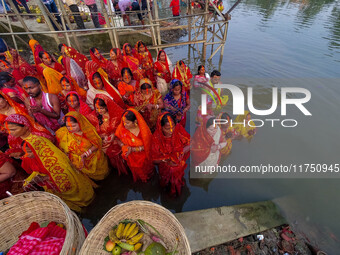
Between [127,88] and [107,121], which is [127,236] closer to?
[107,121]

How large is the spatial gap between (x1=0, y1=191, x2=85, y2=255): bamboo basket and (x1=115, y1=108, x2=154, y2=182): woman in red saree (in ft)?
4.17

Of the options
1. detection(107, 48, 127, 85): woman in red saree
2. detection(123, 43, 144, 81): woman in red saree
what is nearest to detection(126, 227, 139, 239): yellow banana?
detection(123, 43, 144, 81): woman in red saree

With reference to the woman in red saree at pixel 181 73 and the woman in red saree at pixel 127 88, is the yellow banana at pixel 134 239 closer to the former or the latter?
the woman in red saree at pixel 127 88

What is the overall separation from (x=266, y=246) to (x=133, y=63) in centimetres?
510

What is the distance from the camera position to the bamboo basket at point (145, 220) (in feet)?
5.52

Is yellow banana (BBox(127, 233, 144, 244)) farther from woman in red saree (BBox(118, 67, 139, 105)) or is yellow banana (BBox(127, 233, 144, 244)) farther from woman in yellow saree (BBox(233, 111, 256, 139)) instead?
woman in yellow saree (BBox(233, 111, 256, 139))

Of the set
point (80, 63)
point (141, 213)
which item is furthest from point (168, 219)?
point (80, 63)

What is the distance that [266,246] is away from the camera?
2.75 m

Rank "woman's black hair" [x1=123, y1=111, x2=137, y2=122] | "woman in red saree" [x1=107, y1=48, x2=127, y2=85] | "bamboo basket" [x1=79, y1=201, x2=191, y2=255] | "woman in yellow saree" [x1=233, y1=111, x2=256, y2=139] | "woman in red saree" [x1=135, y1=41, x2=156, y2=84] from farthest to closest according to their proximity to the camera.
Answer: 1. "woman in red saree" [x1=135, y1=41, x2=156, y2=84]
2. "woman in red saree" [x1=107, y1=48, x2=127, y2=85]
3. "woman in yellow saree" [x1=233, y1=111, x2=256, y2=139]
4. "woman's black hair" [x1=123, y1=111, x2=137, y2=122]
5. "bamboo basket" [x1=79, y1=201, x2=191, y2=255]

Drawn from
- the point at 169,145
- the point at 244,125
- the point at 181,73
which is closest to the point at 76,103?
the point at 169,145

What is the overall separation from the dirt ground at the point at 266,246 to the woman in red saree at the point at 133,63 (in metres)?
4.14

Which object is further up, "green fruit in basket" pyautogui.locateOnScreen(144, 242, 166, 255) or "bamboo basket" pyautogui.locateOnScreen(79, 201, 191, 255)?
"bamboo basket" pyautogui.locateOnScreen(79, 201, 191, 255)

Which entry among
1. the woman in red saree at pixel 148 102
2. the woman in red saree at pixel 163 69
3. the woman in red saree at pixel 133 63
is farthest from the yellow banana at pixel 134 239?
the woman in red saree at pixel 133 63

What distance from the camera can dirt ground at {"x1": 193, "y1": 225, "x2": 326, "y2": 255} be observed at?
8.66ft
